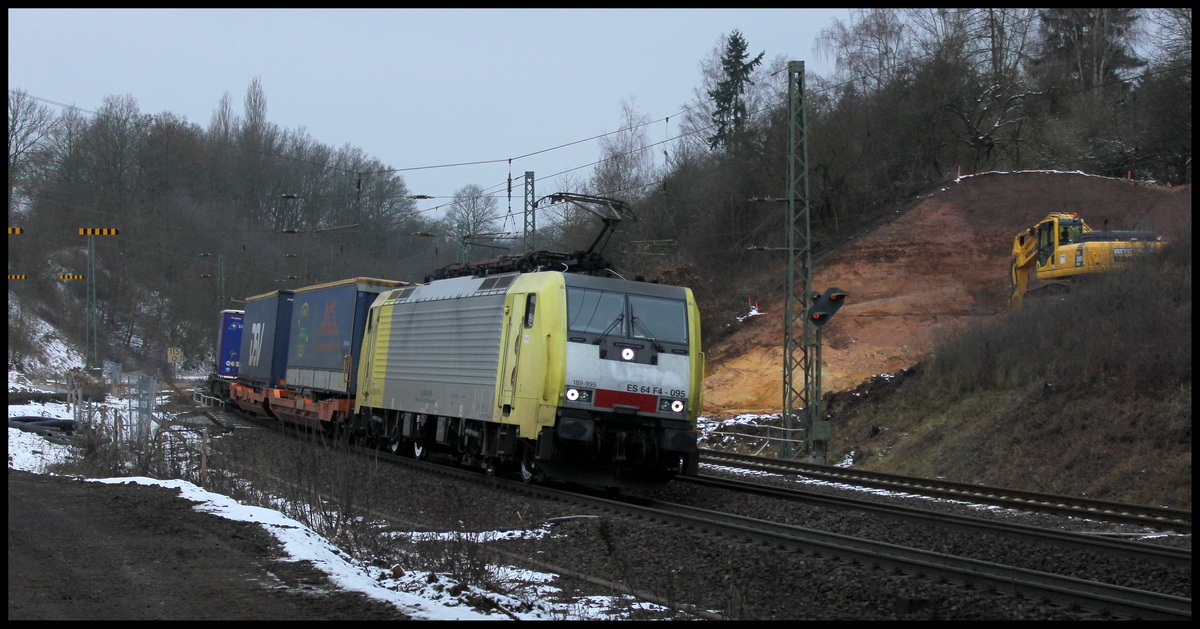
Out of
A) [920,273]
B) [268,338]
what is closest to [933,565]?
[268,338]

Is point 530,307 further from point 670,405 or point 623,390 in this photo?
point 670,405

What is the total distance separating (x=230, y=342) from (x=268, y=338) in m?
9.36

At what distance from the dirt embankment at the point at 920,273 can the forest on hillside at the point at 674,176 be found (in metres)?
3.12

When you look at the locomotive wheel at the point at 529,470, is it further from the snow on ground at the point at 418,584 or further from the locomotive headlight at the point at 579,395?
the snow on ground at the point at 418,584

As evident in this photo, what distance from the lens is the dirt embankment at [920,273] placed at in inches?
1287

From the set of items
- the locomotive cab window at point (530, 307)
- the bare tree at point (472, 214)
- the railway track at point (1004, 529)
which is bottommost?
the railway track at point (1004, 529)

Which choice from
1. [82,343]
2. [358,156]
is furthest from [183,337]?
[358,156]

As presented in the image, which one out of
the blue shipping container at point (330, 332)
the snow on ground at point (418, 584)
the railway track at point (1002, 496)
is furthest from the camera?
the blue shipping container at point (330, 332)

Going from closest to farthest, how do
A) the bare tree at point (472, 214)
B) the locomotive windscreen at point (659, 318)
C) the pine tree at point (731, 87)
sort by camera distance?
the locomotive windscreen at point (659, 318) → the bare tree at point (472, 214) → the pine tree at point (731, 87)

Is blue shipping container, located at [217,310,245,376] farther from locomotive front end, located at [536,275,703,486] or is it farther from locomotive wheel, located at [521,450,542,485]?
locomotive front end, located at [536,275,703,486]

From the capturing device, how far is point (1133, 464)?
52.6ft

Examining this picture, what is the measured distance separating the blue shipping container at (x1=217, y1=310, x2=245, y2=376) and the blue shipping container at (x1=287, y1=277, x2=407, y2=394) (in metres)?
11.2

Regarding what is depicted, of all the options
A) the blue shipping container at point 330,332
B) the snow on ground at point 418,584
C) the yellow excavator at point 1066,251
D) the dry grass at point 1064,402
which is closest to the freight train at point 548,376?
the blue shipping container at point 330,332

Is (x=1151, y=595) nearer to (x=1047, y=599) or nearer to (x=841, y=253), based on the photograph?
(x=1047, y=599)
